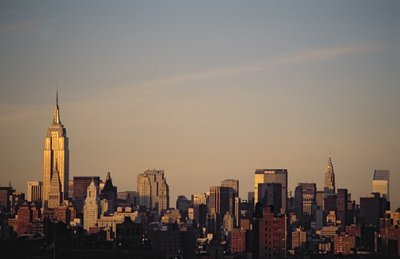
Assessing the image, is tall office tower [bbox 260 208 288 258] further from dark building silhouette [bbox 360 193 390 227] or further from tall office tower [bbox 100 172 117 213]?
tall office tower [bbox 100 172 117 213]

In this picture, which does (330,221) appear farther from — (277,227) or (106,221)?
(277,227)

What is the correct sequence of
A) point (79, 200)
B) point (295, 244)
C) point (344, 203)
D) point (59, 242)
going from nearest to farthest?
1. point (59, 242)
2. point (295, 244)
3. point (344, 203)
4. point (79, 200)

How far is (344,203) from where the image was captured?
441 feet

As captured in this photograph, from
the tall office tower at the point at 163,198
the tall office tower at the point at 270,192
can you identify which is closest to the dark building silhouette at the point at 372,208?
the tall office tower at the point at 270,192

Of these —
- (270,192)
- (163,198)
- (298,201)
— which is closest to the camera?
(270,192)

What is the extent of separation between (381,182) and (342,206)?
34.7m

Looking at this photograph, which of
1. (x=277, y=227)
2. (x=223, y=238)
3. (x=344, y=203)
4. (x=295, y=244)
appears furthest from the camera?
(x=344, y=203)

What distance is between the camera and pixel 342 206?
447ft

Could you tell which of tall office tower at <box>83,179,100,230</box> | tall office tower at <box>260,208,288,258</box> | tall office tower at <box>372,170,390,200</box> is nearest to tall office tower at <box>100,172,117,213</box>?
tall office tower at <box>83,179,100,230</box>

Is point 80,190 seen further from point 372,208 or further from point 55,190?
point 372,208

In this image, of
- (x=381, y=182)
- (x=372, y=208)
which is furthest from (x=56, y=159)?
(x=381, y=182)

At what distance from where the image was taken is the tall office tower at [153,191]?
502 feet

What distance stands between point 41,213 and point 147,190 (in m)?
38.9

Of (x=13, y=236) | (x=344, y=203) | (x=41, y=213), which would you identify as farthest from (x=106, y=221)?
(x=13, y=236)
